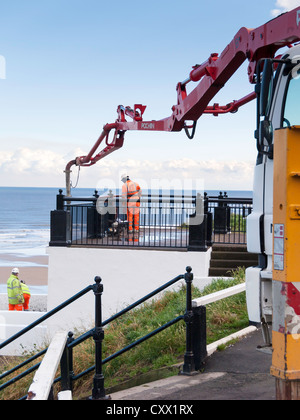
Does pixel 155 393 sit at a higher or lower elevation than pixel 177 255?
lower

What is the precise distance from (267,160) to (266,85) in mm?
857

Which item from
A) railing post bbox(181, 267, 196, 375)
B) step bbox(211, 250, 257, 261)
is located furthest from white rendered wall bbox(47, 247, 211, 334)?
railing post bbox(181, 267, 196, 375)

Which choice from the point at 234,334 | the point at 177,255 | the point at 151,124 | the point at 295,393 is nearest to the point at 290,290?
the point at 295,393

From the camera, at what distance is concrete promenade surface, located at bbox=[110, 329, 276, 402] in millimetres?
6211

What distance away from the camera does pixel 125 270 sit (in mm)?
14078

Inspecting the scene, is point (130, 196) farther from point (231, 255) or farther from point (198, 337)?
point (198, 337)

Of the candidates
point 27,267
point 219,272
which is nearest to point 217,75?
point 219,272

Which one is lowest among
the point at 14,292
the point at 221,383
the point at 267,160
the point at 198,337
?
the point at 14,292

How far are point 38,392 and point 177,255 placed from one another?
9.94 meters

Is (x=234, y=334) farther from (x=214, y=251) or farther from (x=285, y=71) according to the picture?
(x=214, y=251)

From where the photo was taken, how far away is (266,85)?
522 cm

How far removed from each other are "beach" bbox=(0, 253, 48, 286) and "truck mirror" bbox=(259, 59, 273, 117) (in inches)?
1045

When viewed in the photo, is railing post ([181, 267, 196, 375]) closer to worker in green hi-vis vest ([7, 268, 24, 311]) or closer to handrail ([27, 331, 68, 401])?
handrail ([27, 331, 68, 401])

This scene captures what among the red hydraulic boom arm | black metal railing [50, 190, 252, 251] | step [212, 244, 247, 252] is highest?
the red hydraulic boom arm
